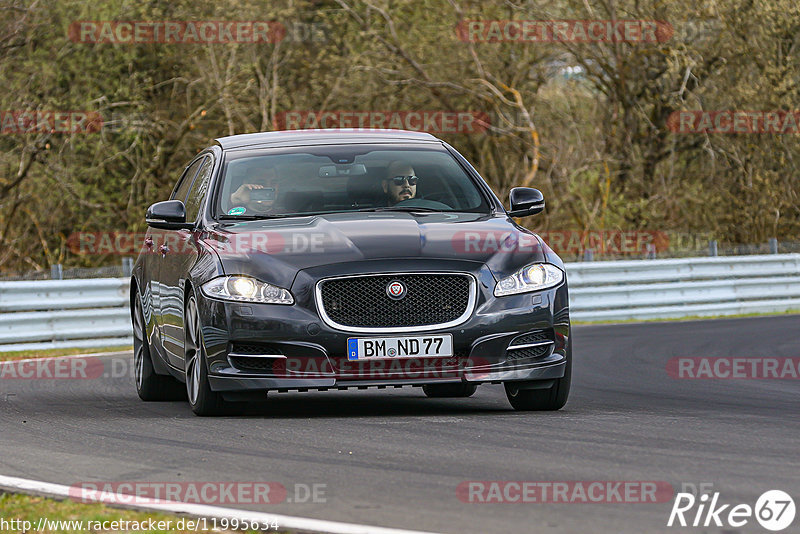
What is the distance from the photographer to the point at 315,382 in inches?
328

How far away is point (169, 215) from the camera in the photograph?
9.41 meters

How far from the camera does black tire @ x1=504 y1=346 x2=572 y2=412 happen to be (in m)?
8.84

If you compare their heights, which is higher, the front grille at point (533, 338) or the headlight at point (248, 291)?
the headlight at point (248, 291)

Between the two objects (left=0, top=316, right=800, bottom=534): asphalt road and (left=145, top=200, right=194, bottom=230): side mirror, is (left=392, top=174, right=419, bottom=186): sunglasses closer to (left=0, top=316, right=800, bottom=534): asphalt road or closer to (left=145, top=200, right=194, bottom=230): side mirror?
(left=145, top=200, right=194, bottom=230): side mirror

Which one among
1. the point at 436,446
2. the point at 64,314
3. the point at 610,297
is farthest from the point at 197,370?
the point at 610,297

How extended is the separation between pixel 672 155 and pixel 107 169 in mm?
11207

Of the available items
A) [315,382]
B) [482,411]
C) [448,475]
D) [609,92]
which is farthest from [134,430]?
[609,92]

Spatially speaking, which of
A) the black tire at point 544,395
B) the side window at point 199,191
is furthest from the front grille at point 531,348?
the side window at point 199,191

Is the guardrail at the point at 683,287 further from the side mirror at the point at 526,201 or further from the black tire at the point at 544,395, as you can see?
the black tire at the point at 544,395

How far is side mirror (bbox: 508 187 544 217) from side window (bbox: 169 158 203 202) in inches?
99.0

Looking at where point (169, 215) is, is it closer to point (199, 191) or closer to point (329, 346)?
point (199, 191)

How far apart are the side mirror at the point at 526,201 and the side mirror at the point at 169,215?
210 cm

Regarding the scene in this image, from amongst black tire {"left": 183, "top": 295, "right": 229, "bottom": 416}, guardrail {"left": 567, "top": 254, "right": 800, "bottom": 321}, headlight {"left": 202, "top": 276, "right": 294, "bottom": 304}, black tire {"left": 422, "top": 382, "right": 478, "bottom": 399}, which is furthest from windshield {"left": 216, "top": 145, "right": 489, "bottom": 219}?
guardrail {"left": 567, "top": 254, "right": 800, "bottom": 321}

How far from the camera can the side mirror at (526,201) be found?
31.3ft
